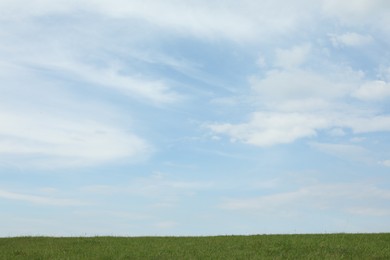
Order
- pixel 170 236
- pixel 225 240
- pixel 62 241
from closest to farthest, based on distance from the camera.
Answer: pixel 225 240 < pixel 62 241 < pixel 170 236

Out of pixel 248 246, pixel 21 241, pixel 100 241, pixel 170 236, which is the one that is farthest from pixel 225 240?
pixel 21 241

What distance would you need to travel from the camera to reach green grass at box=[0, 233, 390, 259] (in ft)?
82.9

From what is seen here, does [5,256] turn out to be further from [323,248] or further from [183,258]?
[323,248]

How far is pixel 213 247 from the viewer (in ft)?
90.0

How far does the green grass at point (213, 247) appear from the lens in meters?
25.3

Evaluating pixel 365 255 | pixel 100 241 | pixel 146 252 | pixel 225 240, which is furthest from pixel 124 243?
pixel 365 255

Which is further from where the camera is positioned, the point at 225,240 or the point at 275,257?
the point at 225,240

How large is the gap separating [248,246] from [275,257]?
3123 mm

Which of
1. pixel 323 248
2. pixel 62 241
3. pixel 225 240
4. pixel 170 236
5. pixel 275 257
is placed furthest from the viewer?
pixel 170 236

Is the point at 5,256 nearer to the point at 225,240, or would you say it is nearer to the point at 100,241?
the point at 100,241

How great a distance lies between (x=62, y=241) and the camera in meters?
32.2

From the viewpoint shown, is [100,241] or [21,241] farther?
[21,241]

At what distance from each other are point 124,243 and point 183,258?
6.84 m

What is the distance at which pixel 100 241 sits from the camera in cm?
3133
